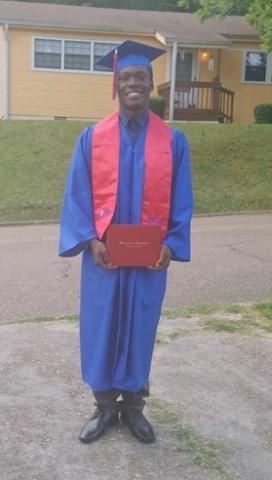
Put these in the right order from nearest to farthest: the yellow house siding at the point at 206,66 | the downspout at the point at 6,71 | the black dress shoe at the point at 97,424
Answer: the black dress shoe at the point at 97,424 < the downspout at the point at 6,71 < the yellow house siding at the point at 206,66

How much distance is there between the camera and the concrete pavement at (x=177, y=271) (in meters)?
7.29

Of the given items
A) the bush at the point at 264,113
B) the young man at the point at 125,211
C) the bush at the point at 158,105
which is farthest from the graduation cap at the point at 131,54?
the bush at the point at 264,113

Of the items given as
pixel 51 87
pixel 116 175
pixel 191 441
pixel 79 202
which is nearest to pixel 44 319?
pixel 191 441

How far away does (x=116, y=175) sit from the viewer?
3691mm

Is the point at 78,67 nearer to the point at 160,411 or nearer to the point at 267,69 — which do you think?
the point at 267,69

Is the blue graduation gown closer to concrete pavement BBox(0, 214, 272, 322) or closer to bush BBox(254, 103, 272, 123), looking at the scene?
concrete pavement BBox(0, 214, 272, 322)

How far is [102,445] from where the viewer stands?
3.87 metres

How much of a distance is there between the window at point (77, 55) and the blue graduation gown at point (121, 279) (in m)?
19.9

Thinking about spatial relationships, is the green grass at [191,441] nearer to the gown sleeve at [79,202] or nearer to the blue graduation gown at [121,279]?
the blue graduation gown at [121,279]

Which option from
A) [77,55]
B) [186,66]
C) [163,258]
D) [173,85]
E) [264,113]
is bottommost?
[264,113]

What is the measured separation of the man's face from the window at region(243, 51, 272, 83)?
2202 cm

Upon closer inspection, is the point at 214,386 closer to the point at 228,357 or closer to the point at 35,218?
the point at 228,357

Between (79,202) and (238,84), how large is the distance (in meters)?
22.1

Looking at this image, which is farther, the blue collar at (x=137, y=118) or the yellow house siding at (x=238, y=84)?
the yellow house siding at (x=238, y=84)
